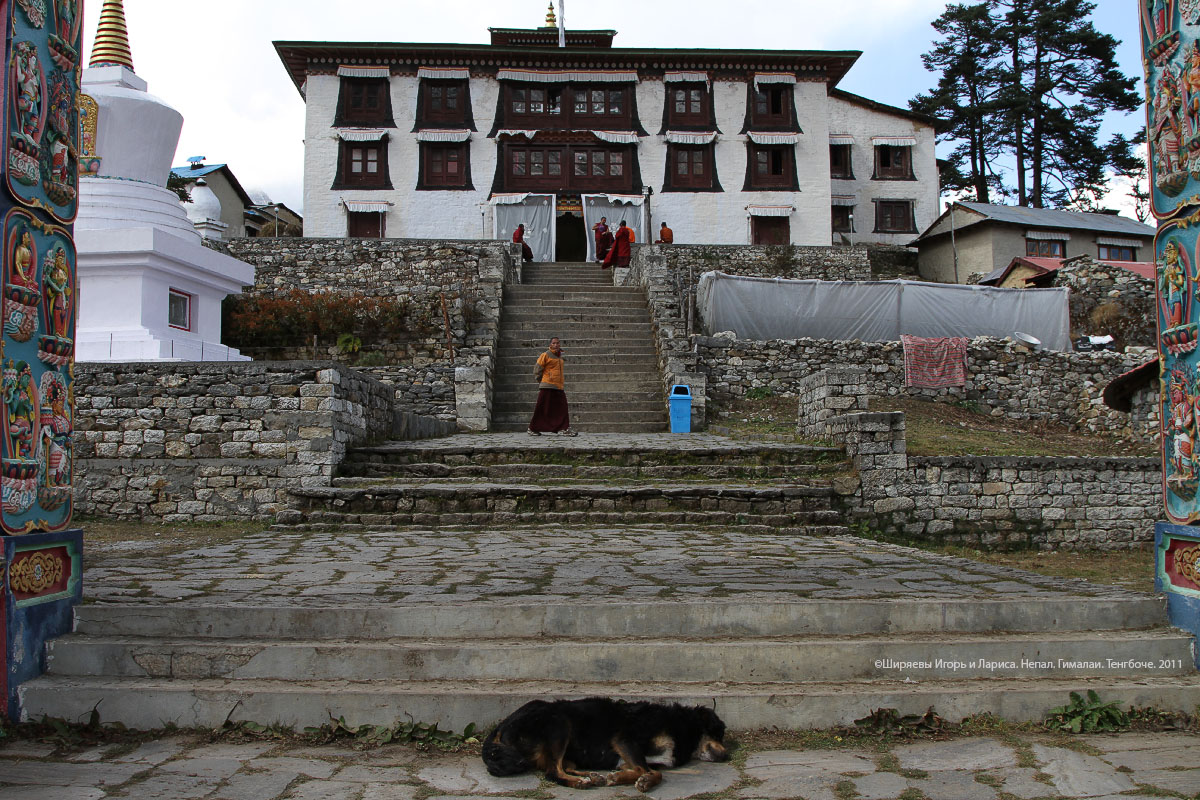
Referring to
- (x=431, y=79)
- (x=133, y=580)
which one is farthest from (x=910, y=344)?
(x=431, y=79)

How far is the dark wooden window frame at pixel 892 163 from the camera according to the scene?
3434cm

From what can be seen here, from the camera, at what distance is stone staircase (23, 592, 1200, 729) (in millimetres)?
3426

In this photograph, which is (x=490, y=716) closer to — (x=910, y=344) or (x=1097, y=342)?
(x=910, y=344)

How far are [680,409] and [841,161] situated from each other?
24025mm

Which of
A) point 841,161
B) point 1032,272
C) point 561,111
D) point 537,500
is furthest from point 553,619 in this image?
point 841,161

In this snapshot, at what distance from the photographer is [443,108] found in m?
30.7

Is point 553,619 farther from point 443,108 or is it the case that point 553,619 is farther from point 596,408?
point 443,108

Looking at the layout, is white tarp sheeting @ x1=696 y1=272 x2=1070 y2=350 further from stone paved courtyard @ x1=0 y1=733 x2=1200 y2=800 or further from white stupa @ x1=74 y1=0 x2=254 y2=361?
stone paved courtyard @ x1=0 y1=733 x2=1200 y2=800

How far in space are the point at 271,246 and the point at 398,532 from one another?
740 inches

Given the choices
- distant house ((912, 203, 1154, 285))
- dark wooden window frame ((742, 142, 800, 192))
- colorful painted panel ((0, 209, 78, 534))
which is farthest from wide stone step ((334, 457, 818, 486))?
dark wooden window frame ((742, 142, 800, 192))

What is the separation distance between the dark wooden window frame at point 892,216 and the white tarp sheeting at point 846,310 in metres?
15.3

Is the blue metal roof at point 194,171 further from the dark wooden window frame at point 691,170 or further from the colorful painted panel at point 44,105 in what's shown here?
the colorful painted panel at point 44,105

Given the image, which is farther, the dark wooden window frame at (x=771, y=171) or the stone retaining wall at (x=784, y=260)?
the dark wooden window frame at (x=771, y=171)

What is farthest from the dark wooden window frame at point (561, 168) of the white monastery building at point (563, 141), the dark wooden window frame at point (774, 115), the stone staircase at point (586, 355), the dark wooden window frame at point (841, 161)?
the stone staircase at point (586, 355)
